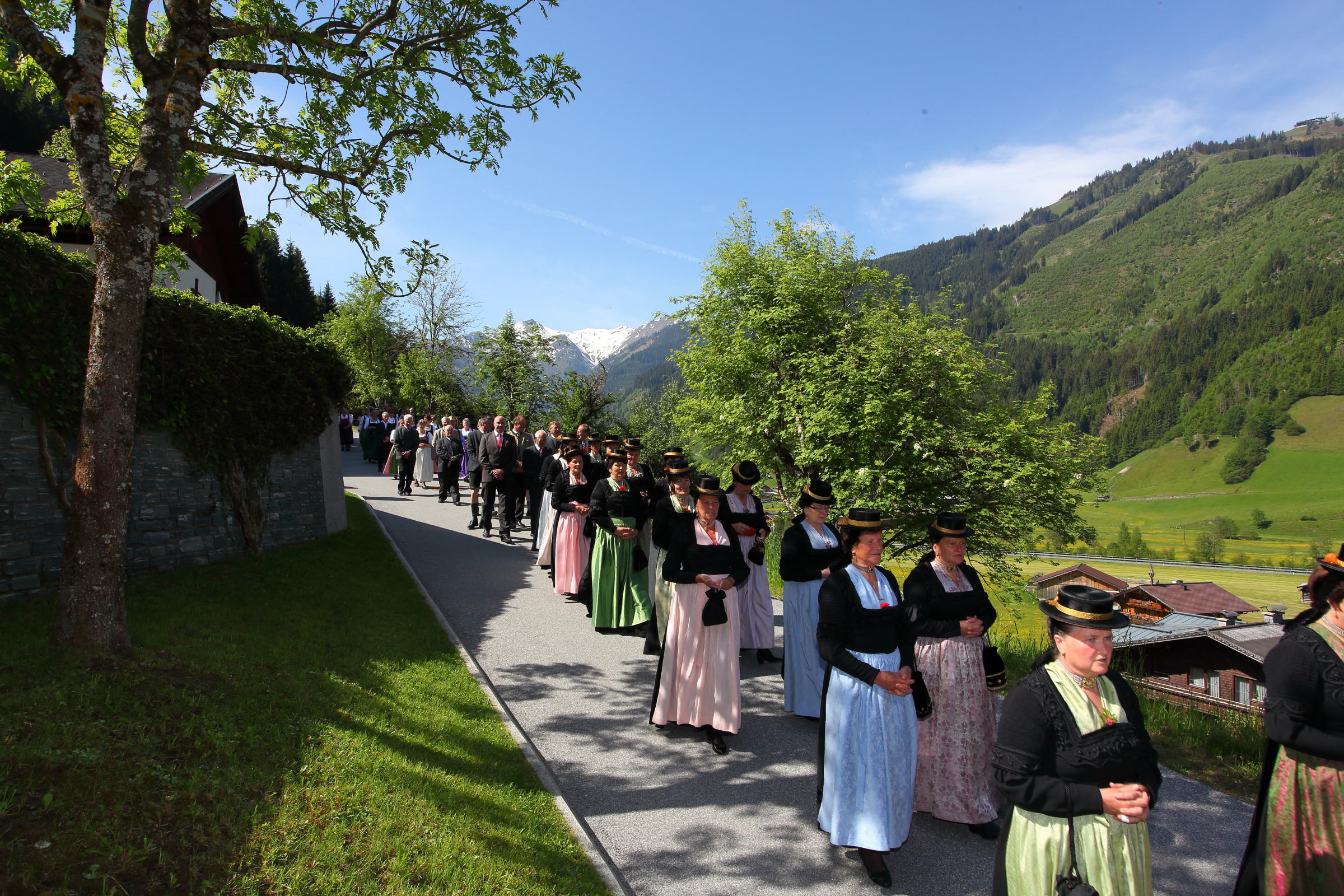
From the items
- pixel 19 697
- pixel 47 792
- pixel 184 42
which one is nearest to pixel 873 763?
pixel 47 792

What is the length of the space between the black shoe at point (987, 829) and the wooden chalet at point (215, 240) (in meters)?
21.4

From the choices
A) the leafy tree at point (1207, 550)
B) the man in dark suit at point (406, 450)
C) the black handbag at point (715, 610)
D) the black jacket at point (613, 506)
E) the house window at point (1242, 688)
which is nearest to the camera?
the black handbag at point (715, 610)

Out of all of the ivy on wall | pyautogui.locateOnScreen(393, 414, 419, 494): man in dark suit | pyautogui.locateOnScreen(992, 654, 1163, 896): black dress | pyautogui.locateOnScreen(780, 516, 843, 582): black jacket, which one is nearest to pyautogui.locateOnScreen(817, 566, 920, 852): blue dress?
pyautogui.locateOnScreen(992, 654, 1163, 896): black dress

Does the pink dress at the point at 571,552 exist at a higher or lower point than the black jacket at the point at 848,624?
lower

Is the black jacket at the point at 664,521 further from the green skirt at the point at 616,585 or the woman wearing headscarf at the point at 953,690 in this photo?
the woman wearing headscarf at the point at 953,690

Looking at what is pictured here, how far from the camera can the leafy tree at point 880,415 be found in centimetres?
2258

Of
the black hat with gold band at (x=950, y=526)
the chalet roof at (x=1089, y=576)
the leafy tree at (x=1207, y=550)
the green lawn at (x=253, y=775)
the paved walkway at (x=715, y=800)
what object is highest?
the black hat with gold band at (x=950, y=526)

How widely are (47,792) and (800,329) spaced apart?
25.9 meters

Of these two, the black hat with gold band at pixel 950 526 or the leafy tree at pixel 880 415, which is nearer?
the black hat with gold band at pixel 950 526

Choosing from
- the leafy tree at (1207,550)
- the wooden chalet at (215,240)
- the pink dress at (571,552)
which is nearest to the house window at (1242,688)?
the pink dress at (571,552)

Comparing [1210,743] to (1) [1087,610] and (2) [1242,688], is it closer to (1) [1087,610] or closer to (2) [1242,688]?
(1) [1087,610]

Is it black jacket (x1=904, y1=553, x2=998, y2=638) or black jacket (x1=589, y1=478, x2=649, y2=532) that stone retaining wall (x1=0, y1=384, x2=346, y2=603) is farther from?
black jacket (x1=904, y1=553, x2=998, y2=638)

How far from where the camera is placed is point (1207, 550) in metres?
93.4

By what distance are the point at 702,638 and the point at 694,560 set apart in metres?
0.59
